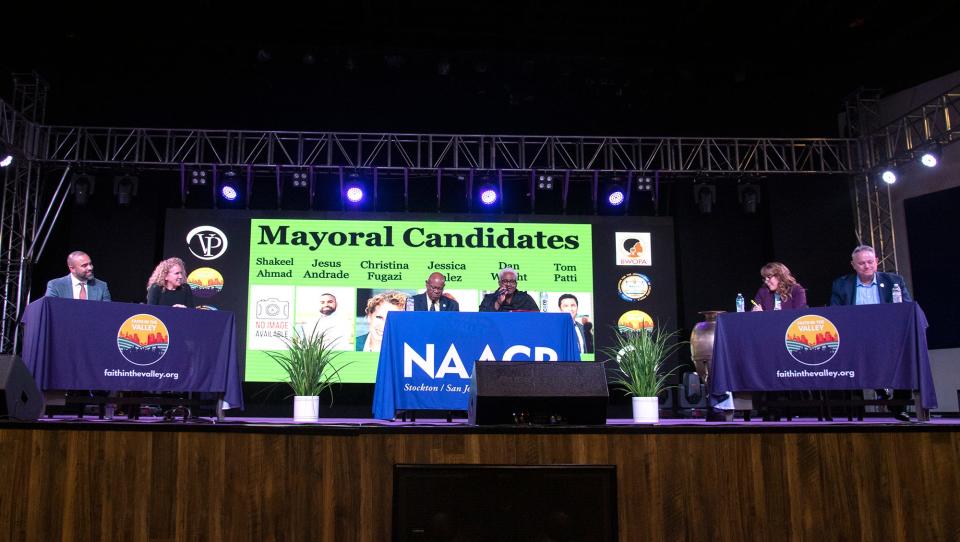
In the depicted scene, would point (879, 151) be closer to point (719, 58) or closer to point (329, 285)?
point (719, 58)

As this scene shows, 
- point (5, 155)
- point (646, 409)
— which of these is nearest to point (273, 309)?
point (5, 155)

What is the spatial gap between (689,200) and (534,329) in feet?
17.9

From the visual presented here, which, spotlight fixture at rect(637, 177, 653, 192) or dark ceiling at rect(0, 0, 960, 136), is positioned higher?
dark ceiling at rect(0, 0, 960, 136)

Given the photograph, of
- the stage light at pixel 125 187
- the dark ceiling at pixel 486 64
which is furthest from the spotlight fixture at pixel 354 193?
the stage light at pixel 125 187

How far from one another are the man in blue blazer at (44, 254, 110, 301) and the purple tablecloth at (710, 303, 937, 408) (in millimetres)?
4984

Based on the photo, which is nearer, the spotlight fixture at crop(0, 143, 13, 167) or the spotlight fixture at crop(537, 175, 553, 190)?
the spotlight fixture at crop(0, 143, 13, 167)

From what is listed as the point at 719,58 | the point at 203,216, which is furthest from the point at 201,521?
the point at 719,58

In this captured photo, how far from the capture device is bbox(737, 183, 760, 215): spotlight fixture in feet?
32.1

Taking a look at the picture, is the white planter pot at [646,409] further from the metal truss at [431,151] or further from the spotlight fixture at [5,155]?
the spotlight fixture at [5,155]

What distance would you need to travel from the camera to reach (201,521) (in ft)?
10.2

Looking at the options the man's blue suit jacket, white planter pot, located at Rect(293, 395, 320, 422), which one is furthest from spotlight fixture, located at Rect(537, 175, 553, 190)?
white planter pot, located at Rect(293, 395, 320, 422)

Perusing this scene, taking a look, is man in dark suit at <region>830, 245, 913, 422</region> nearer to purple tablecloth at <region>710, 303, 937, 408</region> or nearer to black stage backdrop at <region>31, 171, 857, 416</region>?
purple tablecloth at <region>710, 303, 937, 408</region>

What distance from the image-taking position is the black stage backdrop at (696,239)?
9.45m

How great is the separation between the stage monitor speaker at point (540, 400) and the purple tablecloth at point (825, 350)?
200 centimetres
